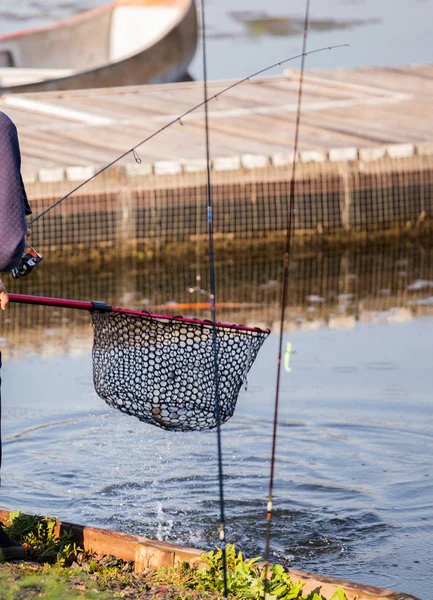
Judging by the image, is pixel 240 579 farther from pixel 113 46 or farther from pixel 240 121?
pixel 113 46

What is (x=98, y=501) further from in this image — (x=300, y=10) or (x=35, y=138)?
(x=300, y=10)

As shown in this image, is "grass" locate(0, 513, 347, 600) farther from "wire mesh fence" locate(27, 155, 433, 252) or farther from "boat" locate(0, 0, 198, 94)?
"boat" locate(0, 0, 198, 94)

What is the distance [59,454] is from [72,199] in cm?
398

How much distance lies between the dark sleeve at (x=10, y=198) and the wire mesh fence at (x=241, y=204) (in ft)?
19.3

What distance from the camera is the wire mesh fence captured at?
1016 centimetres

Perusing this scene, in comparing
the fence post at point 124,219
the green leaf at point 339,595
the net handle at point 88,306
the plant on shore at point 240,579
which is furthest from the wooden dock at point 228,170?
the green leaf at point 339,595

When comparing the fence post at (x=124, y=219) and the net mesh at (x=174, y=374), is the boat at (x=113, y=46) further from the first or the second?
the net mesh at (x=174, y=374)

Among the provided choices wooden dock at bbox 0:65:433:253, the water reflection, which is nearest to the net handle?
the water reflection

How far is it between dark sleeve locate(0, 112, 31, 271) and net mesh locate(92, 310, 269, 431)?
38.2 inches

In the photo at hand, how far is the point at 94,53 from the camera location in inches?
707

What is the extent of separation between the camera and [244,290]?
31.2 ft

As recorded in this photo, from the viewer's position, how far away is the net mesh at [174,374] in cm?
500

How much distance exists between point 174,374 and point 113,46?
538 inches

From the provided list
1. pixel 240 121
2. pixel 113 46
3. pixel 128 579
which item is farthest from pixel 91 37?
pixel 128 579
